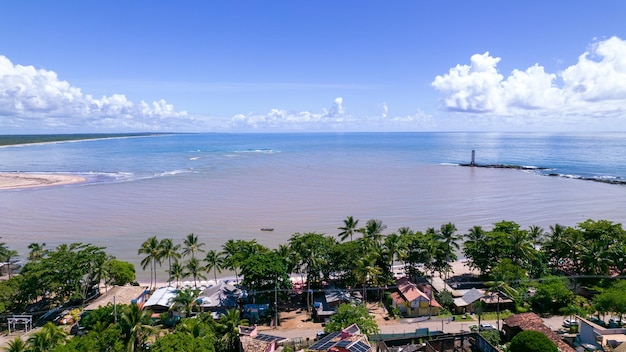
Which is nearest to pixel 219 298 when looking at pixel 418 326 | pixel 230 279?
pixel 230 279

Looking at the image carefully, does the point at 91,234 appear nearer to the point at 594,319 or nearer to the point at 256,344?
the point at 256,344

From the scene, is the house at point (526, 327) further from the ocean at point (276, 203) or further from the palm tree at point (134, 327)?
the ocean at point (276, 203)

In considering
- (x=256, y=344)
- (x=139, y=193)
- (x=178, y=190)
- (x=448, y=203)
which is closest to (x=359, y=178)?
(x=448, y=203)

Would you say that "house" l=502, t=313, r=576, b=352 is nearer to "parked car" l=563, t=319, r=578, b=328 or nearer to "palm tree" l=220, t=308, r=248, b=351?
"parked car" l=563, t=319, r=578, b=328

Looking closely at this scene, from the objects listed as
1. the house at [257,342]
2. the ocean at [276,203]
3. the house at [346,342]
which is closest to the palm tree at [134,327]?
the house at [257,342]

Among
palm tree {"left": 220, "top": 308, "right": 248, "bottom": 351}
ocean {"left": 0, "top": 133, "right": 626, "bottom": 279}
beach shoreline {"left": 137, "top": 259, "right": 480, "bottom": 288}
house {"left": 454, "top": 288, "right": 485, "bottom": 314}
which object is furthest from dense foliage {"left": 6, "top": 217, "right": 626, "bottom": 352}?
ocean {"left": 0, "top": 133, "right": 626, "bottom": 279}
